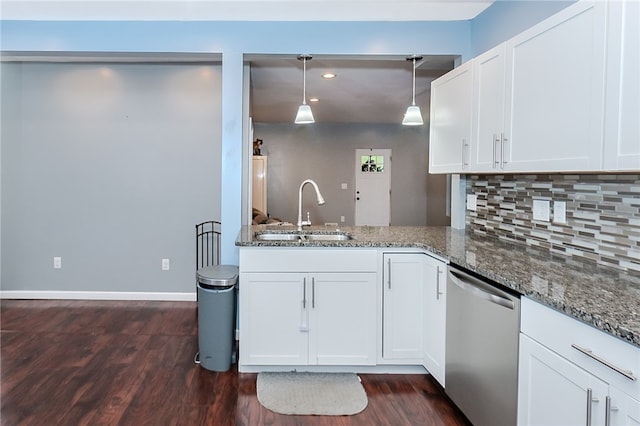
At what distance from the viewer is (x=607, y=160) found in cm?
153

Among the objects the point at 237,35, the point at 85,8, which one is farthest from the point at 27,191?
the point at 237,35

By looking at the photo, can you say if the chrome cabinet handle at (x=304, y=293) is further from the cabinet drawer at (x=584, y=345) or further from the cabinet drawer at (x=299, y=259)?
the cabinet drawer at (x=584, y=345)

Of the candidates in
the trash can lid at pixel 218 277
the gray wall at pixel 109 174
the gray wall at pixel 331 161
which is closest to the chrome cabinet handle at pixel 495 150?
the trash can lid at pixel 218 277

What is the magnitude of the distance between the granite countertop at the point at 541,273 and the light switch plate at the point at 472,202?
19 cm

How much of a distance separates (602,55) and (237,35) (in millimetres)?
2417

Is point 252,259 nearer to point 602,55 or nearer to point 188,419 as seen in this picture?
point 188,419

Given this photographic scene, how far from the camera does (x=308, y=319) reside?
2.67 metres

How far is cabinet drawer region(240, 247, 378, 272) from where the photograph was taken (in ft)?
8.72

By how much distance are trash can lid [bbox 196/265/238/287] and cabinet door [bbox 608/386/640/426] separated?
2141 mm

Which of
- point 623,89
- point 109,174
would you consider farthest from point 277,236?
point 109,174

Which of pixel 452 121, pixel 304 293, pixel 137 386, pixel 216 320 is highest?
pixel 452 121

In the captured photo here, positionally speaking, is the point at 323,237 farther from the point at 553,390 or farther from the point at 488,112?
the point at 553,390

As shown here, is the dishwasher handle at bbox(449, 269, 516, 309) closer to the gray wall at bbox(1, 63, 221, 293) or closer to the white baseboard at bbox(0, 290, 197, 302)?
the gray wall at bbox(1, 63, 221, 293)

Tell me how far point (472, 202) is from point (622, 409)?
208 cm
